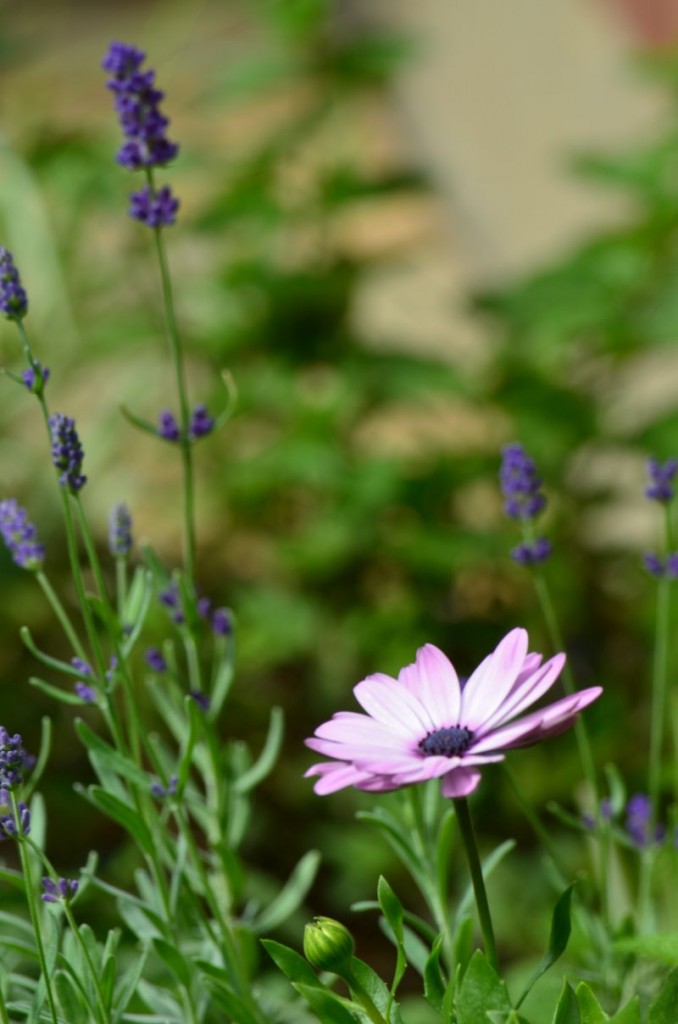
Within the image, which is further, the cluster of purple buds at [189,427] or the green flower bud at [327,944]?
the cluster of purple buds at [189,427]

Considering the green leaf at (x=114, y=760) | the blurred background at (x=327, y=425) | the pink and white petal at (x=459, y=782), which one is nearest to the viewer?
the pink and white petal at (x=459, y=782)

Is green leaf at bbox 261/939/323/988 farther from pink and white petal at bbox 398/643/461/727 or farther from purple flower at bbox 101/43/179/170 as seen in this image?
purple flower at bbox 101/43/179/170

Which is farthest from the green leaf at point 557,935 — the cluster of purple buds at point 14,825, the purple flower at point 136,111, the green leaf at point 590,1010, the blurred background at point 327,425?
the blurred background at point 327,425

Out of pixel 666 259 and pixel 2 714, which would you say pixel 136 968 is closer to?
pixel 2 714

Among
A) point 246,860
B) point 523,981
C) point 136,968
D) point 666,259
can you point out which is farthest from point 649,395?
point 136,968

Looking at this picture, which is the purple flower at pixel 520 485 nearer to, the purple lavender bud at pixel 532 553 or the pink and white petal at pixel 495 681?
the purple lavender bud at pixel 532 553

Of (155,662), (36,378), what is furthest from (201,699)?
(36,378)
